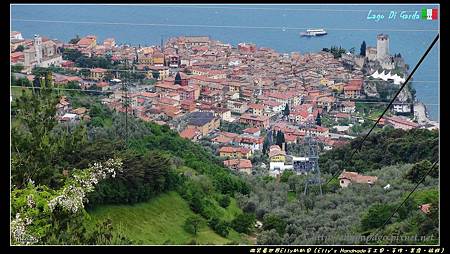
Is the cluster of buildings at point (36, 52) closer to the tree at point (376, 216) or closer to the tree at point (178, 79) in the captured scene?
the tree at point (178, 79)

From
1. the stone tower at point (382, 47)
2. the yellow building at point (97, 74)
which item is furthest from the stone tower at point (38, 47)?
the stone tower at point (382, 47)

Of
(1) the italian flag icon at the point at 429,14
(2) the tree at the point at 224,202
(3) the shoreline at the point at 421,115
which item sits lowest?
(2) the tree at the point at 224,202

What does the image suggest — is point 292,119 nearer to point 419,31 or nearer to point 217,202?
point 217,202

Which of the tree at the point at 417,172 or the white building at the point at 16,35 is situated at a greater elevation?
the white building at the point at 16,35

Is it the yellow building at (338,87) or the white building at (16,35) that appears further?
the yellow building at (338,87)

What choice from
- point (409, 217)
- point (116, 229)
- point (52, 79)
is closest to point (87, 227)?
point (116, 229)

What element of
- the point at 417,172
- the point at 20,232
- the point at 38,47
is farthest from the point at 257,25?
the point at 20,232

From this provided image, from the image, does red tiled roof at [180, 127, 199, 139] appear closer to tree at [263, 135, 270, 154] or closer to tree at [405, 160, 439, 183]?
tree at [263, 135, 270, 154]

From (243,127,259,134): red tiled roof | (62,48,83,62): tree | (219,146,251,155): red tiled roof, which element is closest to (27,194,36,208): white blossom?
(219,146,251,155): red tiled roof
